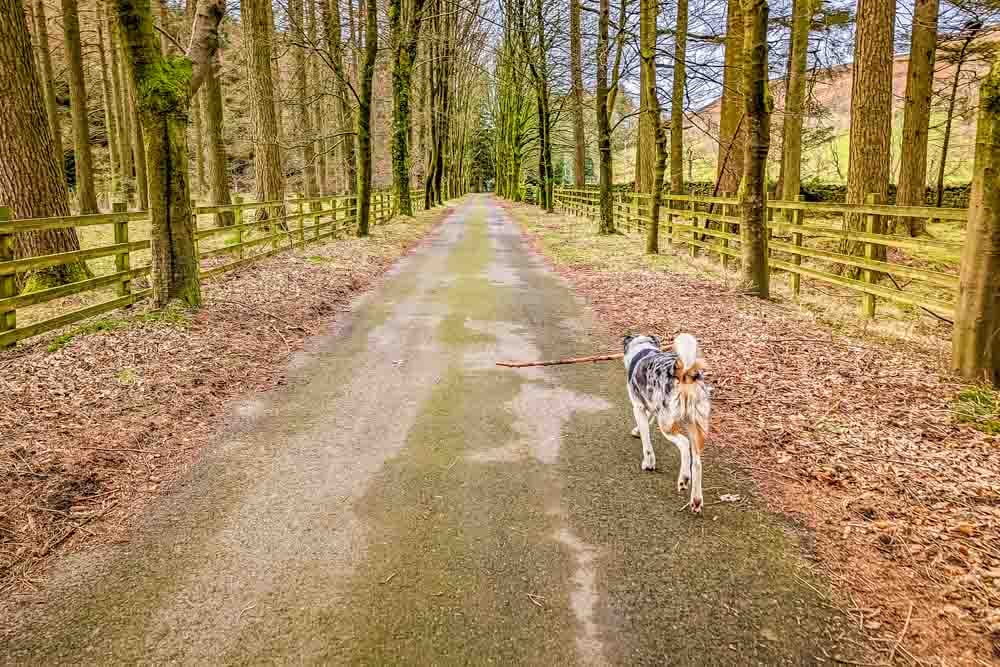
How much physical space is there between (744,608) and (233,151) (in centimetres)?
4362

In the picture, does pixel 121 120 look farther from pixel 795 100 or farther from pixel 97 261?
pixel 795 100

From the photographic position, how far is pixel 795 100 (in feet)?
50.6

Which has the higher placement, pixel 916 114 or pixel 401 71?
pixel 401 71

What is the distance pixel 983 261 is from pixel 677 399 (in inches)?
138

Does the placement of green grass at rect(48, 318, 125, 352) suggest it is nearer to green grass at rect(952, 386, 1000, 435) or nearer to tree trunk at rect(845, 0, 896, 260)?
green grass at rect(952, 386, 1000, 435)

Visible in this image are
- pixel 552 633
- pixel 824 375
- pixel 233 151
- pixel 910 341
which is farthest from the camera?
pixel 233 151

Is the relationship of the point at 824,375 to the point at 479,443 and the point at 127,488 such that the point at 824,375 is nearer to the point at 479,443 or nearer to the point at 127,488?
the point at 479,443

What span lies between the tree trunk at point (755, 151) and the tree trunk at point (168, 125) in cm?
694

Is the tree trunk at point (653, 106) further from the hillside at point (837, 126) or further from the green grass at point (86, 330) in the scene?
the green grass at point (86, 330)

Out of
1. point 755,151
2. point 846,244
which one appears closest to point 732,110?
point 846,244

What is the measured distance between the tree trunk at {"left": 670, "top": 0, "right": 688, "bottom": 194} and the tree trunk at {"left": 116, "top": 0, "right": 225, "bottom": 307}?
305 inches

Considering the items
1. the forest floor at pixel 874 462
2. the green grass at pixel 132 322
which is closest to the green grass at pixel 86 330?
the green grass at pixel 132 322

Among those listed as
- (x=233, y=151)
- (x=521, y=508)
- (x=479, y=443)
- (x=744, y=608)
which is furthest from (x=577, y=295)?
(x=233, y=151)

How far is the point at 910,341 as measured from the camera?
6.47m
